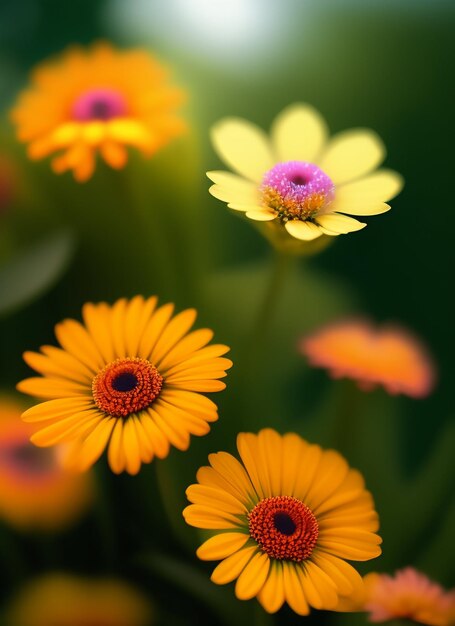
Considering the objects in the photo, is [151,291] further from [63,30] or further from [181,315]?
[63,30]

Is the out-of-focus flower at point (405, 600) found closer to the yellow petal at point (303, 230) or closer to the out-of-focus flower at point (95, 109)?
the yellow petal at point (303, 230)

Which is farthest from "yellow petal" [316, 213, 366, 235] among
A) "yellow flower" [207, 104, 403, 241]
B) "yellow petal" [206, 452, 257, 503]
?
"yellow petal" [206, 452, 257, 503]

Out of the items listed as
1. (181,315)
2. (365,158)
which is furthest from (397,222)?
(181,315)

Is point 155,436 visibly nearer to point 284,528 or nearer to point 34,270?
point 284,528

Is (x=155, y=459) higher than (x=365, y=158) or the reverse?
the reverse

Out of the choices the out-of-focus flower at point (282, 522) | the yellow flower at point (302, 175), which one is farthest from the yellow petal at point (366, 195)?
the out-of-focus flower at point (282, 522)

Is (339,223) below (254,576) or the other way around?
the other way around

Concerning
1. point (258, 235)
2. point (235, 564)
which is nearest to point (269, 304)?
point (258, 235)
